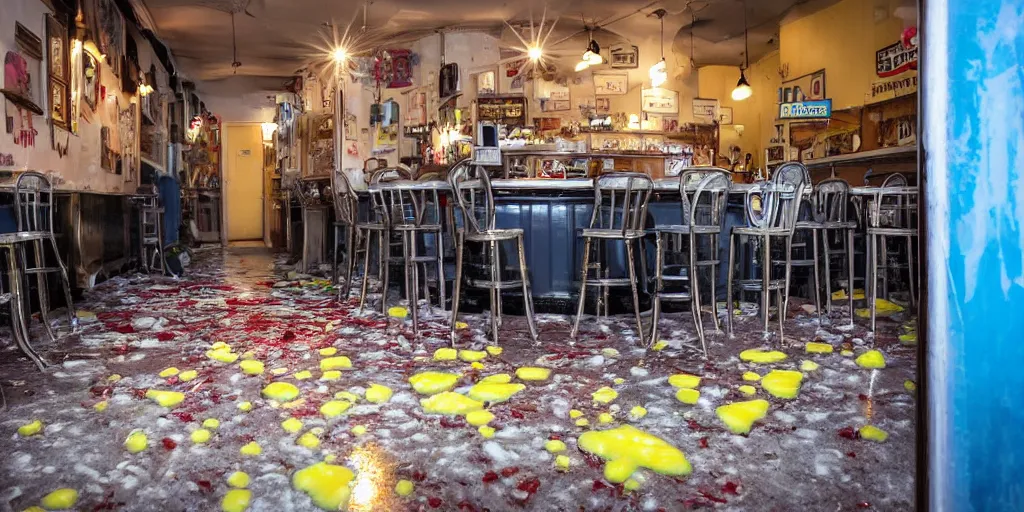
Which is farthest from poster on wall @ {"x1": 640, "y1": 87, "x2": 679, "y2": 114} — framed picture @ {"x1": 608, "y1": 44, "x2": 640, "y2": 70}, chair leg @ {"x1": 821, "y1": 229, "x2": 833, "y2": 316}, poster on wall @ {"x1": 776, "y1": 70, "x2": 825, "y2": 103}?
chair leg @ {"x1": 821, "y1": 229, "x2": 833, "y2": 316}

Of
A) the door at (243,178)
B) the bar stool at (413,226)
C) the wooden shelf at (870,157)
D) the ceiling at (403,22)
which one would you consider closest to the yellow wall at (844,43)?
the ceiling at (403,22)

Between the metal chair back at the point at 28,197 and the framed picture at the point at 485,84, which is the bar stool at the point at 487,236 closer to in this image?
the metal chair back at the point at 28,197

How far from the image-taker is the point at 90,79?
6734 mm

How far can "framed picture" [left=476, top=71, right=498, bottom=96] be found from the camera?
10.1 meters

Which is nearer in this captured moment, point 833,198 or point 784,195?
point 784,195

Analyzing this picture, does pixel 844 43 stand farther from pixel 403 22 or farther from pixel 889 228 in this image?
pixel 403 22

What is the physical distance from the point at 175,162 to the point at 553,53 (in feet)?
24.0

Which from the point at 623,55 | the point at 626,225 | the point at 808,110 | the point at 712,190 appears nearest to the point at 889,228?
the point at 712,190

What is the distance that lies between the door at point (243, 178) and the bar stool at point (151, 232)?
7252 millimetres

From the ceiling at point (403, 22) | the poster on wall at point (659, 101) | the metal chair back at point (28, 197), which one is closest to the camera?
the metal chair back at point (28, 197)

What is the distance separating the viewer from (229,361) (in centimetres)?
351

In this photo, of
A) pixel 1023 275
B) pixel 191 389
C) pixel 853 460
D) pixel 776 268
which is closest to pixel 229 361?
pixel 191 389

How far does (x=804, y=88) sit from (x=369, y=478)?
31.7 feet

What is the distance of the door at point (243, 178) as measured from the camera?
15.1 m
